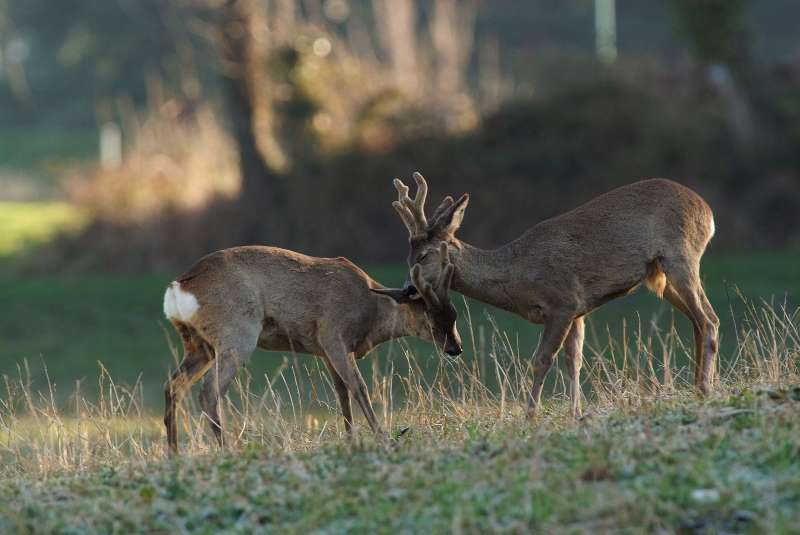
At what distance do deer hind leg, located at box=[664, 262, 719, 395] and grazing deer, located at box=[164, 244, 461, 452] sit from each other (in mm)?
1499

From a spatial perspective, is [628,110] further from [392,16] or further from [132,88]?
[132,88]

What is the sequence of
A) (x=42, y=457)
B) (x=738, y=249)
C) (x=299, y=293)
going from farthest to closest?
(x=738, y=249), (x=299, y=293), (x=42, y=457)

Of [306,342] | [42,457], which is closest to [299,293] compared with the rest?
[306,342]

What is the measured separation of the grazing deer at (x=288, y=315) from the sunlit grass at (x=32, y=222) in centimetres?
1931

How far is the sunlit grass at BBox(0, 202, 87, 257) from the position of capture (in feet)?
93.8

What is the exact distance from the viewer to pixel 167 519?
21.9ft

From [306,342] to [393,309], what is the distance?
0.70m

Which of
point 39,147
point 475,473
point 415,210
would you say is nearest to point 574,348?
point 415,210

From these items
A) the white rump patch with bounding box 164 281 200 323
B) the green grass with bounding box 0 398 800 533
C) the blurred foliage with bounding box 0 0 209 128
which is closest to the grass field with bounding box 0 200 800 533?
the green grass with bounding box 0 398 800 533

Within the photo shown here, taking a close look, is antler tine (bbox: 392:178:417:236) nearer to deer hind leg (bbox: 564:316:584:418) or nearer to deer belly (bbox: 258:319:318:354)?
deer belly (bbox: 258:319:318:354)

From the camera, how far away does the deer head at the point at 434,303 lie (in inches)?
364

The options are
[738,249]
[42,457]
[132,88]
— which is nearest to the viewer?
[42,457]

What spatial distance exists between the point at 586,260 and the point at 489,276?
0.66 metres

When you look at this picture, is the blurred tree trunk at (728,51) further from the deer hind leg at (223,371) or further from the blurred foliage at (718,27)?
the deer hind leg at (223,371)
